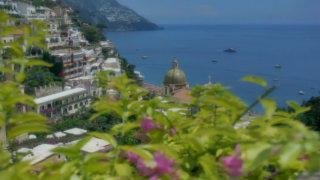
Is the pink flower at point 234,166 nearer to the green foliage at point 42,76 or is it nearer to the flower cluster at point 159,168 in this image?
the flower cluster at point 159,168

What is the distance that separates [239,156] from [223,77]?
174 feet

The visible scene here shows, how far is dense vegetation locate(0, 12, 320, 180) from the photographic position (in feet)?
3.15

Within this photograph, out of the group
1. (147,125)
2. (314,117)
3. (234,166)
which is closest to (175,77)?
(314,117)

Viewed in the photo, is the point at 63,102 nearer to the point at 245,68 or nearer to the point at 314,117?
the point at 314,117

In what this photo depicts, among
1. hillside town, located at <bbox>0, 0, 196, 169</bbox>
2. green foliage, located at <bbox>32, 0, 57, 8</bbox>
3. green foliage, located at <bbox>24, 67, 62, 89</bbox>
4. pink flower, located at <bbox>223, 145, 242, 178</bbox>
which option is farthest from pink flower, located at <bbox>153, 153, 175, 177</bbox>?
green foliage, located at <bbox>32, 0, 57, 8</bbox>

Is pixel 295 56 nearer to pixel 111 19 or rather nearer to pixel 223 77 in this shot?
pixel 223 77

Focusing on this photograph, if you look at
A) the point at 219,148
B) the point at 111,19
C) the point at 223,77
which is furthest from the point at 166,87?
the point at 111,19

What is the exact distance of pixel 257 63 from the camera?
6688 centimetres

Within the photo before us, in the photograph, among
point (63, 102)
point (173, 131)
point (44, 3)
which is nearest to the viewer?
point (173, 131)

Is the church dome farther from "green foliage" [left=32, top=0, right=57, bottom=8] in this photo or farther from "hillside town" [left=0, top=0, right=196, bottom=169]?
"green foliage" [left=32, top=0, right=57, bottom=8]

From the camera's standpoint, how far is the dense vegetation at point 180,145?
96 cm

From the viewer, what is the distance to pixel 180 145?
1.71 meters

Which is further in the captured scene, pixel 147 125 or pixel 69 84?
pixel 69 84

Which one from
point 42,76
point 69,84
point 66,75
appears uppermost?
point 42,76
